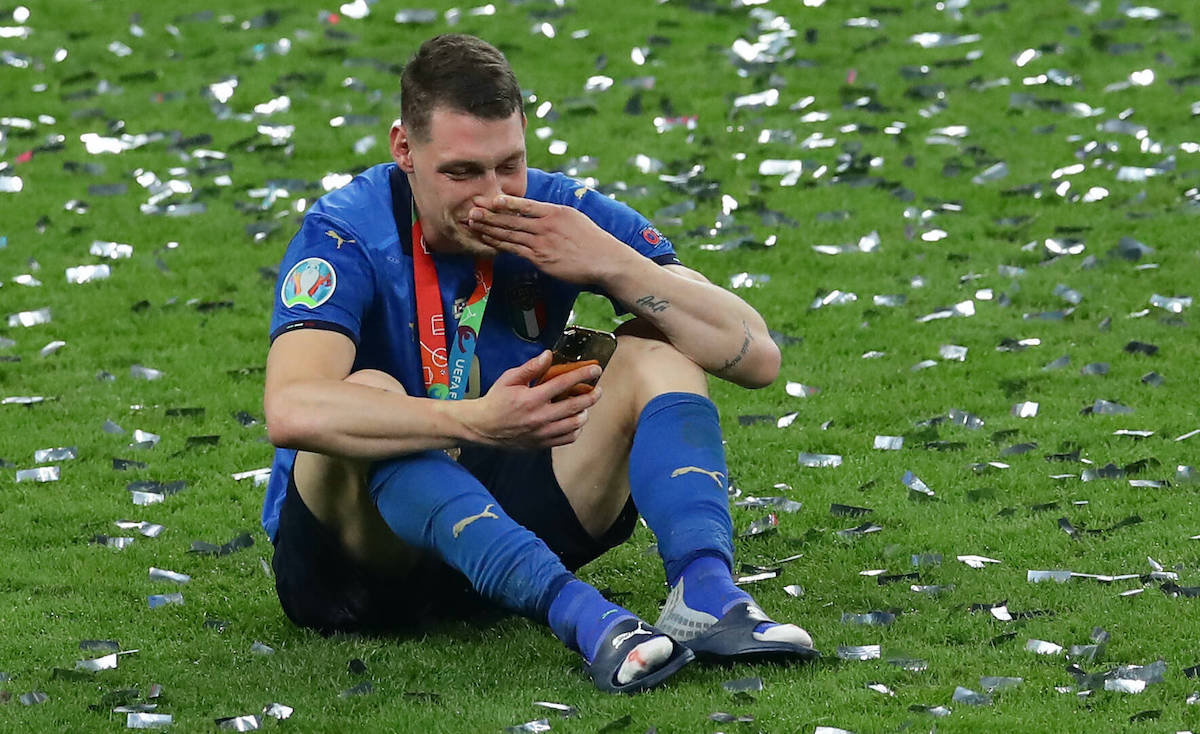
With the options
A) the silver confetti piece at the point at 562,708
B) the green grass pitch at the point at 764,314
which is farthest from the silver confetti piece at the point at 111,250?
the silver confetti piece at the point at 562,708

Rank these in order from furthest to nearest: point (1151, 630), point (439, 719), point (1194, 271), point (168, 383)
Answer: point (1194, 271), point (168, 383), point (1151, 630), point (439, 719)

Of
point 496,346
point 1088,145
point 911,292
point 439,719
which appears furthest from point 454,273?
point 1088,145

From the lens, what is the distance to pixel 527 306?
4.82 m

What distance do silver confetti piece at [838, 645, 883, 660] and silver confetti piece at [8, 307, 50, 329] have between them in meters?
5.48

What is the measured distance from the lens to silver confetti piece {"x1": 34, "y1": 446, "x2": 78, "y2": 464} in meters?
Answer: 6.80

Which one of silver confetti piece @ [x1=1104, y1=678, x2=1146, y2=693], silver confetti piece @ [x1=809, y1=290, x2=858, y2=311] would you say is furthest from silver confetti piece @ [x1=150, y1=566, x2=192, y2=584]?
silver confetti piece @ [x1=809, y1=290, x2=858, y2=311]

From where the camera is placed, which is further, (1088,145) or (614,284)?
(1088,145)

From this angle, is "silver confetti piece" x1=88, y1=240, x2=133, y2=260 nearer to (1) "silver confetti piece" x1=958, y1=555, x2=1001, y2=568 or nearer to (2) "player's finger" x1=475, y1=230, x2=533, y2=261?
(2) "player's finger" x1=475, y1=230, x2=533, y2=261

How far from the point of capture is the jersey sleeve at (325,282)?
4.43 metres

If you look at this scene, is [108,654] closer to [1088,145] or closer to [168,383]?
[168,383]

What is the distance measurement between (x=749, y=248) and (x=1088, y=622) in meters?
4.97

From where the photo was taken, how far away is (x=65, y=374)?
795 centimetres

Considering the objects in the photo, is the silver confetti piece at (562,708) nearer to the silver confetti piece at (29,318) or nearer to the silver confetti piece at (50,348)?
the silver confetti piece at (50,348)

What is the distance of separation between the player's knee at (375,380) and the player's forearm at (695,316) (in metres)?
0.59
